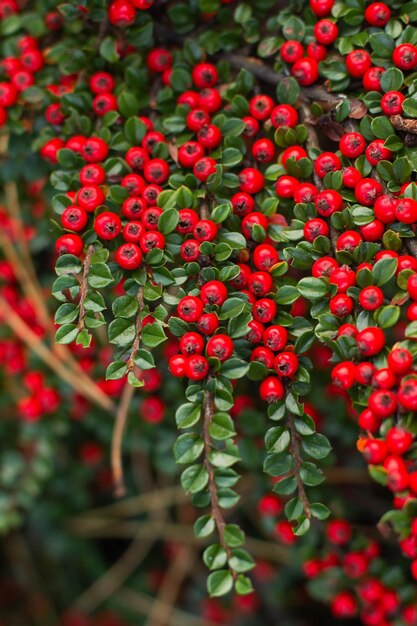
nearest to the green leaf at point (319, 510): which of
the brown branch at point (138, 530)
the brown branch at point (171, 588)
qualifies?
the brown branch at point (138, 530)

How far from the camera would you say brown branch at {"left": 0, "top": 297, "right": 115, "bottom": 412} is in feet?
5.89

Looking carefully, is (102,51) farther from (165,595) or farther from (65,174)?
(165,595)

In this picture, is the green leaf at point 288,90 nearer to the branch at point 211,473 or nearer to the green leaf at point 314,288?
the green leaf at point 314,288

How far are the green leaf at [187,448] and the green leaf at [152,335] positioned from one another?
16 centimetres

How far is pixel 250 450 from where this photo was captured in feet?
5.49

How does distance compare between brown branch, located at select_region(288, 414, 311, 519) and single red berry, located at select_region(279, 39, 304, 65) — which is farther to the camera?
single red berry, located at select_region(279, 39, 304, 65)

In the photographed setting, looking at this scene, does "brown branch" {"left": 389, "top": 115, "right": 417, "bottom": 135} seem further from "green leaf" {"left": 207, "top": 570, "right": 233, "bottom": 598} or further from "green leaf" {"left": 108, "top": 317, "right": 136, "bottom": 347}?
"green leaf" {"left": 207, "top": 570, "right": 233, "bottom": 598}

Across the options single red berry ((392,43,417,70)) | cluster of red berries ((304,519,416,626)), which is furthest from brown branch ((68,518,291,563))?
single red berry ((392,43,417,70))

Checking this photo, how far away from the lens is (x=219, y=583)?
1.04m

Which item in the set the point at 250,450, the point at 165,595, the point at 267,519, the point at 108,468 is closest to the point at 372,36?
the point at 250,450

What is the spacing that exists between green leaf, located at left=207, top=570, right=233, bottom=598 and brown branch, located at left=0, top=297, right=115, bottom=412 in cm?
79

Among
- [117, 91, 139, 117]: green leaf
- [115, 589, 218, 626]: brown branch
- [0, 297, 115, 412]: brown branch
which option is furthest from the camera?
[115, 589, 218, 626]: brown branch

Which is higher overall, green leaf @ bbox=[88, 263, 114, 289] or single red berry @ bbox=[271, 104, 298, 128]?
single red berry @ bbox=[271, 104, 298, 128]

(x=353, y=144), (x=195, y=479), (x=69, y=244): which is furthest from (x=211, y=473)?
(x=353, y=144)
